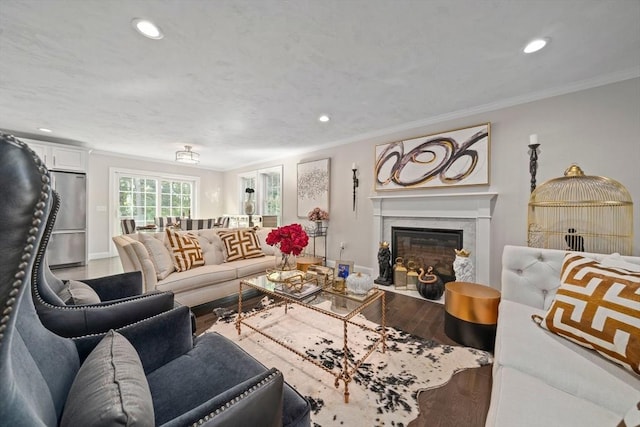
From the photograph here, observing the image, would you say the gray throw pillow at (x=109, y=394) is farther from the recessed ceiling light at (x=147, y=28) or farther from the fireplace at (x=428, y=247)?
the fireplace at (x=428, y=247)

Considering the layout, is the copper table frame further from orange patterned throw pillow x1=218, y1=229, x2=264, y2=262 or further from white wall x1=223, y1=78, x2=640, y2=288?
white wall x1=223, y1=78, x2=640, y2=288

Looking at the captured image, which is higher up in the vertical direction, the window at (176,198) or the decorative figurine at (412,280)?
the window at (176,198)

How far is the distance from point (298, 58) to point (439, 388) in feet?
8.71

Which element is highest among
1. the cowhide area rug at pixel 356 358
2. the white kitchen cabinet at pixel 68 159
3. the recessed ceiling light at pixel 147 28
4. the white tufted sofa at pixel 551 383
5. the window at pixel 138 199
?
the recessed ceiling light at pixel 147 28

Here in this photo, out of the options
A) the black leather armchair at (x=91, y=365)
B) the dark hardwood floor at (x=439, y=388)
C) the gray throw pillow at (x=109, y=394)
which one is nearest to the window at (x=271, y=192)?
the dark hardwood floor at (x=439, y=388)

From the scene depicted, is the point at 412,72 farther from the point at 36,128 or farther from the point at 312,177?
the point at 36,128

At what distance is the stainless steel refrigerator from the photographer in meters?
4.16

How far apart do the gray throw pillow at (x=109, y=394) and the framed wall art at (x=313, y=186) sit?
3764mm

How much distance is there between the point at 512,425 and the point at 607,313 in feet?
2.57

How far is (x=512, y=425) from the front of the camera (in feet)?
2.48

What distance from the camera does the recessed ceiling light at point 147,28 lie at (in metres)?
1.61

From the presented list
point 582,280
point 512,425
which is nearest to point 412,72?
point 582,280

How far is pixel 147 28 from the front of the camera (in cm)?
167

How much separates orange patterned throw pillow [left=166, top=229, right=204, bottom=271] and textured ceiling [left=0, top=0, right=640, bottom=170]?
5.30 ft
